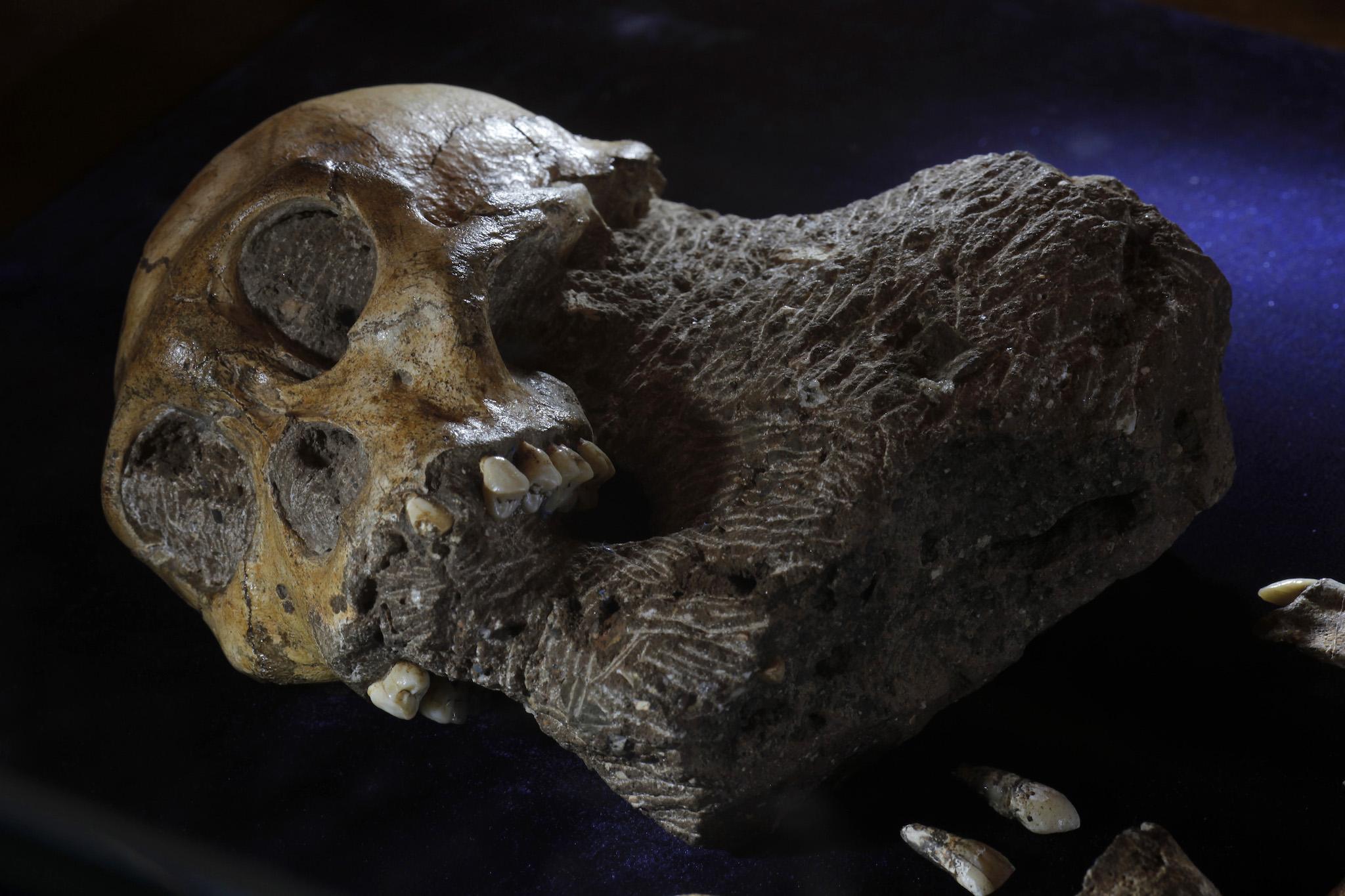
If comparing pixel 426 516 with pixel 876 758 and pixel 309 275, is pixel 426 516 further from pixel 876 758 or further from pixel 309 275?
pixel 876 758

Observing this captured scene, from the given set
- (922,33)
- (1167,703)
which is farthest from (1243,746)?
(922,33)

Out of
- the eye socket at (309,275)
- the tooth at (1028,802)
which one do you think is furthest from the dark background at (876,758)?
the eye socket at (309,275)

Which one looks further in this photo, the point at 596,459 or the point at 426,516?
the point at 596,459

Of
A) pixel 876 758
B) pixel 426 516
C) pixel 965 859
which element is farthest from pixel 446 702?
pixel 965 859

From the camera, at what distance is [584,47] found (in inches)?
142

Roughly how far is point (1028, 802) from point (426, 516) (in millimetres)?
865

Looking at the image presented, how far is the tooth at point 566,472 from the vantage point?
1.77 metres

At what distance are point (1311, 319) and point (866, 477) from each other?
1.41 meters

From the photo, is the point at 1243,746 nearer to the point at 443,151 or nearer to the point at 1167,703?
the point at 1167,703

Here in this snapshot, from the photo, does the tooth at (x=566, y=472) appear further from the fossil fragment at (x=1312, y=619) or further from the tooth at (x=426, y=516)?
the fossil fragment at (x=1312, y=619)

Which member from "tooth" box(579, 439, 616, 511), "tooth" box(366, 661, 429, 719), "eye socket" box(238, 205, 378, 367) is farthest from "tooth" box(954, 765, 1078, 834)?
"eye socket" box(238, 205, 378, 367)

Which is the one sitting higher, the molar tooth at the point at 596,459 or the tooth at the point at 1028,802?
the molar tooth at the point at 596,459

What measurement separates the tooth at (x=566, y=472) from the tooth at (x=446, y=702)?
0.31 meters

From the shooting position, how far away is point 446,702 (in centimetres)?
192
